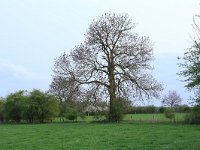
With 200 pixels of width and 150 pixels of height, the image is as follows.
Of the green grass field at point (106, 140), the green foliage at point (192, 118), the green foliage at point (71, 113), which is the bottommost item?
the green grass field at point (106, 140)

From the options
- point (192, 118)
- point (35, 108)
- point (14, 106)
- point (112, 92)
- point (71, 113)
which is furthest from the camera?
point (14, 106)

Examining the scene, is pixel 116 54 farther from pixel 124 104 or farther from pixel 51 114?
pixel 51 114

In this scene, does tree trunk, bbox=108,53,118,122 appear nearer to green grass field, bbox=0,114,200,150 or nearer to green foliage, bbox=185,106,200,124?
green foliage, bbox=185,106,200,124

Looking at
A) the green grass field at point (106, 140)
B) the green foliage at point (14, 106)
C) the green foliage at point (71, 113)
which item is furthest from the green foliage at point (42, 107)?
the green grass field at point (106, 140)

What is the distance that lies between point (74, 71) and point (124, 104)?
702cm

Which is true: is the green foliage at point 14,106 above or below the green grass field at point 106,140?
above

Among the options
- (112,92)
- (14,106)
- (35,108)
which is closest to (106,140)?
(112,92)

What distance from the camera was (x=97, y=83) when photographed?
48.6 m

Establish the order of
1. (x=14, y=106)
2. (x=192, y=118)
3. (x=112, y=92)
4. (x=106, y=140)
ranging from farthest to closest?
(x=14, y=106), (x=112, y=92), (x=192, y=118), (x=106, y=140)

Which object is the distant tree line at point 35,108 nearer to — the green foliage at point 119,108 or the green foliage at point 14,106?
the green foliage at point 14,106

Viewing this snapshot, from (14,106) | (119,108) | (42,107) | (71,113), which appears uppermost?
(14,106)

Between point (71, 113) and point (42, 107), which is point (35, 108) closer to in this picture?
point (42, 107)

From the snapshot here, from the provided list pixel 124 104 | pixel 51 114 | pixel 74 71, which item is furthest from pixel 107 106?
pixel 51 114

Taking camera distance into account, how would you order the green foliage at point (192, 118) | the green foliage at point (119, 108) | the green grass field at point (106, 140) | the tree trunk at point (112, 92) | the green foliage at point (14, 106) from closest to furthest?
the green grass field at point (106, 140), the green foliage at point (192, 118), the green foliage at point (119, 108), the tree trunk at point (112, 92), the green foliage at point (14, 106)
